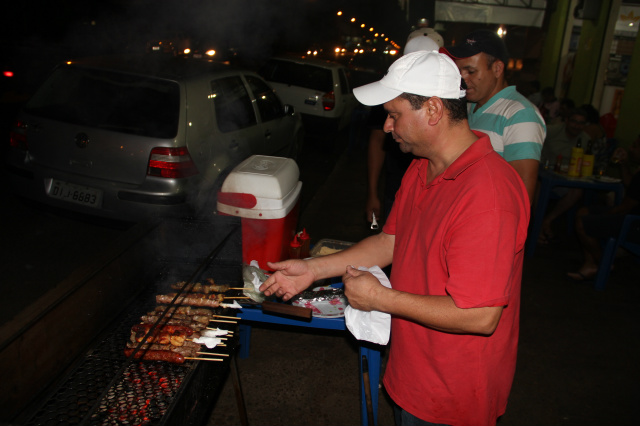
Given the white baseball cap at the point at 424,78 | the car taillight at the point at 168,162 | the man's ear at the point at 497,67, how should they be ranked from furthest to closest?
the car taillight at the point at 168,162 → the man's ear at the point at 497,67 → the white baseball cap at the point at 424,78

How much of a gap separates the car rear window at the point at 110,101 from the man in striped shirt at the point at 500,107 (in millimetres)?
2829

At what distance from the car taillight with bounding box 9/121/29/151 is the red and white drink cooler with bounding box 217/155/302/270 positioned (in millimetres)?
2841

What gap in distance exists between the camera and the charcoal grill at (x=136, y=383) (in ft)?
6.12

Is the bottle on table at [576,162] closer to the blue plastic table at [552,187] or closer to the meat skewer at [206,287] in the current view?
the blue plastic table at [552,187]

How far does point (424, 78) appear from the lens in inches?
67.0

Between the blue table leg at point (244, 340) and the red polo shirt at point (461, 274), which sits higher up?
the red polo shirt at point (461, 274)

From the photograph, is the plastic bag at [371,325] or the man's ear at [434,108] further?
the plastic bag at [371,325]

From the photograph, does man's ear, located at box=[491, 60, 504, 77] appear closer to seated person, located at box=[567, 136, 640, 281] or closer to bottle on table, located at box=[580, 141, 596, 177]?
seated person, located at box=[567, 136, 640, 281]

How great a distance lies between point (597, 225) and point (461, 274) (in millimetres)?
4372

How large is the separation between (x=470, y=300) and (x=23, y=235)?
18.0 ft

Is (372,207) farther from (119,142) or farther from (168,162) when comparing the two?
(119,142)

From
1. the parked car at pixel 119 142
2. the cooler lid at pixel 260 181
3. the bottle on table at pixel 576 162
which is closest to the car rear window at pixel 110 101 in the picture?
the parked car at pixel 119 142

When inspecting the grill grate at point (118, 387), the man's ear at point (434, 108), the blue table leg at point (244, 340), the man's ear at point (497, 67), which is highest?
the man's ear at point (497, 67)

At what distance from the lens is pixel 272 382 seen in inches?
138
